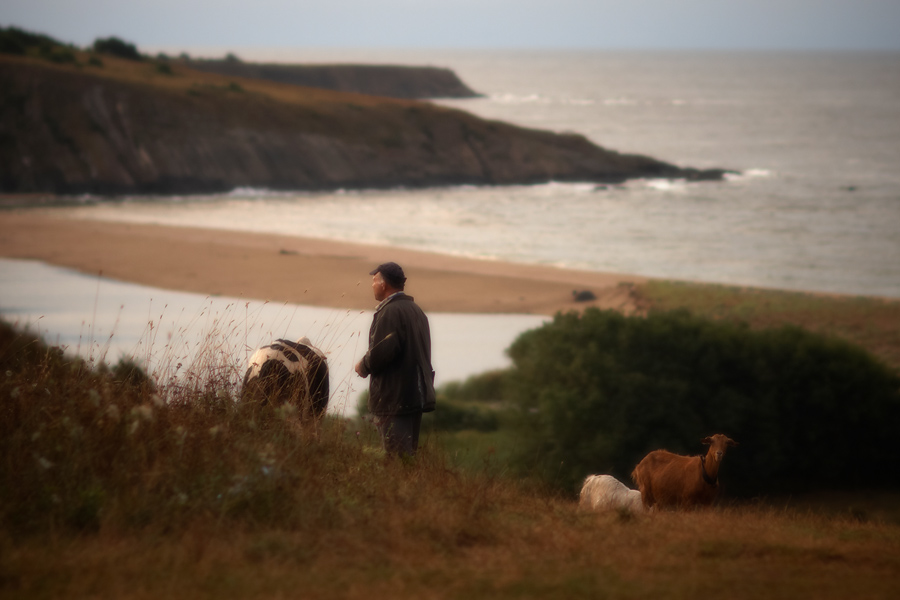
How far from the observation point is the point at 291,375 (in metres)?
6.95

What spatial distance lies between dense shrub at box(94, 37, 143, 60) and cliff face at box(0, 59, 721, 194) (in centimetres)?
1137

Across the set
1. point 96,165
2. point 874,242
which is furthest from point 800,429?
point 96,165

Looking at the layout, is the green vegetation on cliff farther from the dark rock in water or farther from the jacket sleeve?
the jacket sleeve

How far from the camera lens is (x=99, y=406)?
5.71 m

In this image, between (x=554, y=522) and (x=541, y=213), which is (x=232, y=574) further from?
(x=541, y=213)

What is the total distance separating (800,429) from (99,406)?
1413 cm

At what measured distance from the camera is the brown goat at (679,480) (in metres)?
7.44

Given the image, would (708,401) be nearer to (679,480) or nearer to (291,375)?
(679,480)

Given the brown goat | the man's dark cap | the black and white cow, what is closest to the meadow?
the black and white cow

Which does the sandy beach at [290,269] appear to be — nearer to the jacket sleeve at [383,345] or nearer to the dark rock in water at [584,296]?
the dark rock in water at [584,296]

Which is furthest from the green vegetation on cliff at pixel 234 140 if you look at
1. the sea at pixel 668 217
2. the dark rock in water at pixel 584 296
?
the dark rock in water at pixel 584 296

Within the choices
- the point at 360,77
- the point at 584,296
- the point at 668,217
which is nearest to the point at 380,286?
the point at 584,296

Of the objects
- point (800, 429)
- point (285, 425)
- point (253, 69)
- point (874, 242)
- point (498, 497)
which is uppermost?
point (253, 69)

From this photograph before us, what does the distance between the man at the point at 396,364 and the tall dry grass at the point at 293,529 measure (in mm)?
306
